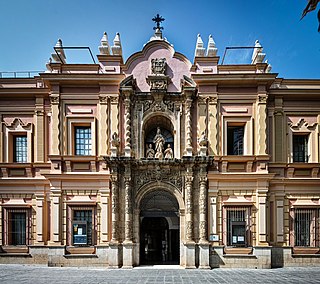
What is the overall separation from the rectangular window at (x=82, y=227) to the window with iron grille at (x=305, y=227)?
11643 millimetres

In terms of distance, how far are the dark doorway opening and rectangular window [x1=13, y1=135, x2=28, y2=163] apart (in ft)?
26.9

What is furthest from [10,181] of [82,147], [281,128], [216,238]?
[281,128]

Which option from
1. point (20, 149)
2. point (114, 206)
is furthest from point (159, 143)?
point (20, 149)

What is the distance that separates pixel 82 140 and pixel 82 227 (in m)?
5.01

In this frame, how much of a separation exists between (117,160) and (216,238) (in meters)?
6.99

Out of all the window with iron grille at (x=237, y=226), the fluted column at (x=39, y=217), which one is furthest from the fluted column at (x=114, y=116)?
the window with iron grille at (x=237, y=226)

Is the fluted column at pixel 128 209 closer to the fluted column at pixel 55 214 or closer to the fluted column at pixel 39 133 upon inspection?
the fluted column at pixel 55 214

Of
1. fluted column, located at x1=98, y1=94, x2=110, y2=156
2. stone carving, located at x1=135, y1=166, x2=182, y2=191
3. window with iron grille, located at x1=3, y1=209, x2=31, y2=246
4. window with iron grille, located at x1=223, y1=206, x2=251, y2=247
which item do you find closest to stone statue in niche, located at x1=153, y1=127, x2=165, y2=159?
stone carving, located at x1=135, y1=166, x2=182, y2=191

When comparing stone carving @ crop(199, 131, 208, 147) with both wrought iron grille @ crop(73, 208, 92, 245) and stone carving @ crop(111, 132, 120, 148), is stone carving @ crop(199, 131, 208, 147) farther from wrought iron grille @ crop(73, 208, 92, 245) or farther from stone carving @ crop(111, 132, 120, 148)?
wrought iron grille @ crop(73, 208, 92, 245)

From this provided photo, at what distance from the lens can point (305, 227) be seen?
19625mm

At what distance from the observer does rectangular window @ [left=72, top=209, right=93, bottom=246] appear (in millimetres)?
19016

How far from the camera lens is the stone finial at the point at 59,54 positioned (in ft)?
66.3

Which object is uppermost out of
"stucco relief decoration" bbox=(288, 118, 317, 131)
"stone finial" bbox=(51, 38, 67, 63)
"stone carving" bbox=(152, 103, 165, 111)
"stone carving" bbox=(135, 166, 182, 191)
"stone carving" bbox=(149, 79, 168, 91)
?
"stone finial" bbox=(51, 38, 67, 63)

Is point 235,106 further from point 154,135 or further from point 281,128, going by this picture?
point 154,135
